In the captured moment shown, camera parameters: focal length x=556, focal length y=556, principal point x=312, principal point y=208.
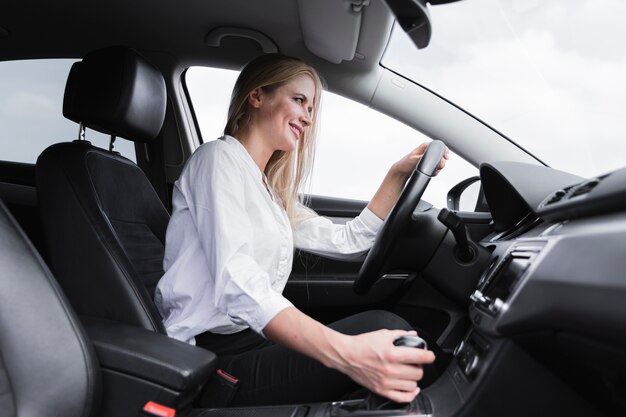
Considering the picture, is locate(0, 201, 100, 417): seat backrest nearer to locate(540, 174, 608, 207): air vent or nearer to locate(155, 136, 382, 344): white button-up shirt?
locate(155, 136, 382, 344): white button-up shirt

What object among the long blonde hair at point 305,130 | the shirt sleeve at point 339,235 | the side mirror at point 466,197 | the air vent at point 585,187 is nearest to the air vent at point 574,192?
the air vent at point 585,187

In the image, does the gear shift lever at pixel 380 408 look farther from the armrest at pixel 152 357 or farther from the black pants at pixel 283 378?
the armrest at pixel 152 357

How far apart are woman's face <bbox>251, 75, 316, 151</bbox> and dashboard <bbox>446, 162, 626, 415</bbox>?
0.66 metres

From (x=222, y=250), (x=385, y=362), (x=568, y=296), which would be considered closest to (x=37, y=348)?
(x=222, y=250)

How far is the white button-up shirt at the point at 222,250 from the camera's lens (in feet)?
3.58

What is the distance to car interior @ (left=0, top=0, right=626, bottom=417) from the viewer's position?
886 millimetres

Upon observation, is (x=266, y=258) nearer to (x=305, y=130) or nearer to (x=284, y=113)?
(x=284, y=113)

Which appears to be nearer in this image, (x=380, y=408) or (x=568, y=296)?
(x=568, y=296)

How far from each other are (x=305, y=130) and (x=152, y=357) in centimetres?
98

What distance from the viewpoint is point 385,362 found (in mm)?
956

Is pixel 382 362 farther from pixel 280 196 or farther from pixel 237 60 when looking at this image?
pixel 237 60

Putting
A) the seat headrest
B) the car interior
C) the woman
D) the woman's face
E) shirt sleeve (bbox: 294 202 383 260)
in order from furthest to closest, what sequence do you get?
shirt sleeve (bbox: 294 202 383 260) → the woman's face → the seat headrest → the woman → the car interior

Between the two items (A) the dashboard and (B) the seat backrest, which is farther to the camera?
(B) the seat backrest

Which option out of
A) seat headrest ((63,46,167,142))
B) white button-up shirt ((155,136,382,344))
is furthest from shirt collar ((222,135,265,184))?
seat headrest ((63,46,167,142))
